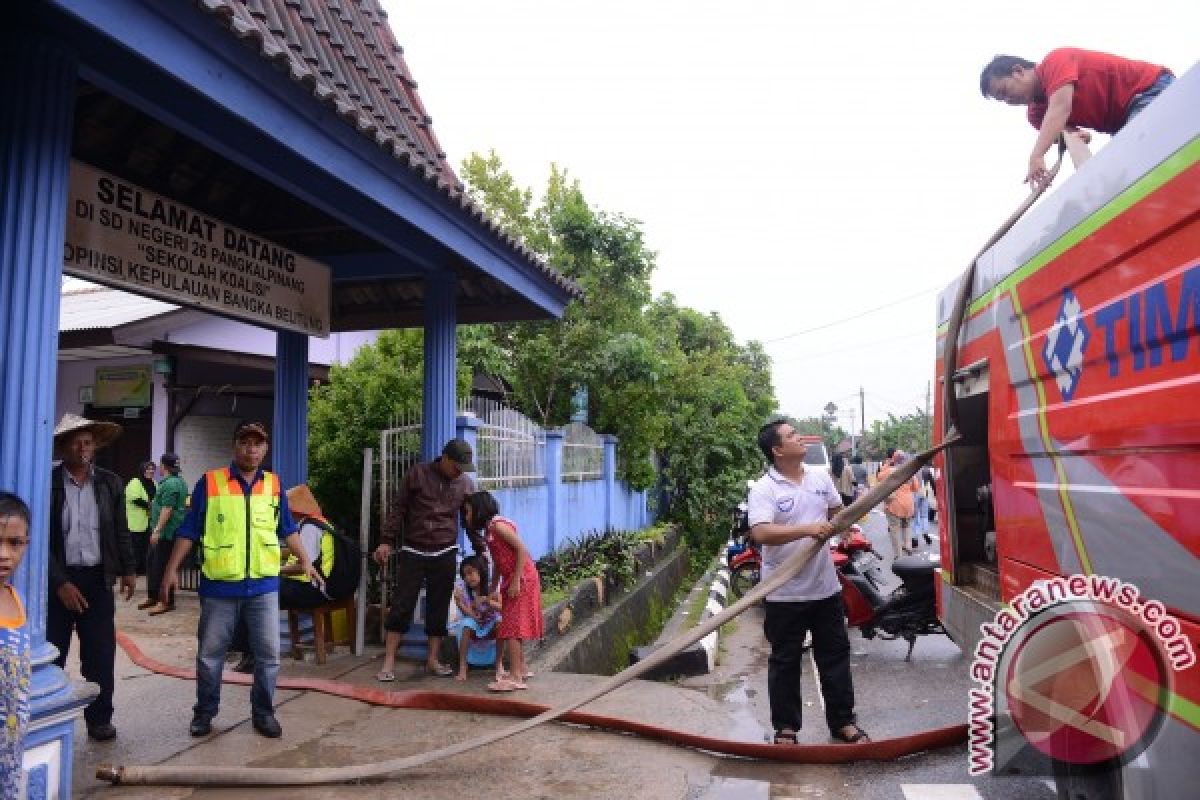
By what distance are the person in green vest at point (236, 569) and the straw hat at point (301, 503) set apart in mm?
1516

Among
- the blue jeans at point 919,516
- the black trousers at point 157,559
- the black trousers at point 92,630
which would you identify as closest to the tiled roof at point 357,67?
the black trousers at point 92,630

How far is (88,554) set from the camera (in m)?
4.46

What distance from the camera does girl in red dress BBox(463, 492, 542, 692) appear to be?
5625 millimetres

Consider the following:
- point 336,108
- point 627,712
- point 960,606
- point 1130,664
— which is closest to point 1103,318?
point 1130,664

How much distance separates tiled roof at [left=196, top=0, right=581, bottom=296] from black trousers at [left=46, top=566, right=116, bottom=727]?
2.68 metres

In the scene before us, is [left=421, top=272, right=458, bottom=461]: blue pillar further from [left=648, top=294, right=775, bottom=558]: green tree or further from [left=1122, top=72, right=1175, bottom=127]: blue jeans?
[left=648, top=294, right=775, bottom=558]: green tree

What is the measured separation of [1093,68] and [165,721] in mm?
5504

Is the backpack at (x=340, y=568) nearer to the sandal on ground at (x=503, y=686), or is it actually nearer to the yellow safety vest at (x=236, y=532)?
the sandal on ground at (x=503, y=686)

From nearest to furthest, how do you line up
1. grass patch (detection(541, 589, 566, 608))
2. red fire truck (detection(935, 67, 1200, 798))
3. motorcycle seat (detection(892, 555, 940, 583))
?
red fire truck (detection(935, 67, 1200, 798)) → motorcycle seat (detection(892, 555, 940, 583)) → grass patch (detection(541, 589, 566, 608))

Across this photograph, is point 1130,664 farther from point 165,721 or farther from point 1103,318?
point 165,721

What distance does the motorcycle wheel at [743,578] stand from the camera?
9.89 m

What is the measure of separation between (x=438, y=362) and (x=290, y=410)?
4.21ft

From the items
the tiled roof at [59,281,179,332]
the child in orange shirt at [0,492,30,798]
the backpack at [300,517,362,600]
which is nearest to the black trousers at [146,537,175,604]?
the tiled roof at [59,281,179,332]

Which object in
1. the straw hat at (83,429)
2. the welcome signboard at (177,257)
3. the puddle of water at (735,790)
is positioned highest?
the welcome signboard at (177,257)
